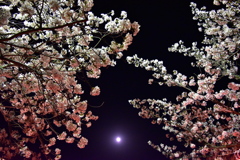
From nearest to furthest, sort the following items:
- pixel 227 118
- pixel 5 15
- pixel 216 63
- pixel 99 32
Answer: pixel 5 15 → pixel 99 32 → pixel 216 63 → pixel 227 118

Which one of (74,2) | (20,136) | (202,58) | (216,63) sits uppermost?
(202,58)

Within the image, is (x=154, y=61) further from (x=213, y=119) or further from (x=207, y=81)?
(x=213, y=119)

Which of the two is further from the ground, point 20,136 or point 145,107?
point 145,107

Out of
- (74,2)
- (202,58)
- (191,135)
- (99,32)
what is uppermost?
(202,58)

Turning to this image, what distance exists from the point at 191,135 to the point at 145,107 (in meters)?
3.19

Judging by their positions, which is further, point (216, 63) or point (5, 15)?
point (216, 63)

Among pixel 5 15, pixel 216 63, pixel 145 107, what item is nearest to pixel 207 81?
pixel 216 63

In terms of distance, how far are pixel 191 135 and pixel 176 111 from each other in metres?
1.86

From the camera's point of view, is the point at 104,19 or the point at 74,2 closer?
the point at 74,2

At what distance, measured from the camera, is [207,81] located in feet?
28.2

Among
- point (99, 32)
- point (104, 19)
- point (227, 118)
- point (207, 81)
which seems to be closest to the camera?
point (99, 32)

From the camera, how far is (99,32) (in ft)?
14.3

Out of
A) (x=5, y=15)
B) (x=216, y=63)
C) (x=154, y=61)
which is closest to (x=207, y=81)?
(x=216, y=63)

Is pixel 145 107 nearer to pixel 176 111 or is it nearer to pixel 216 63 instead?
pixel 176 111
